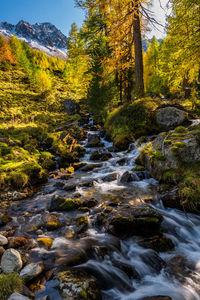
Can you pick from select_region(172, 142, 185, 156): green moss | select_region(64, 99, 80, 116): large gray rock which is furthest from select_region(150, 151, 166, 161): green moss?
select_region(64, 99, 80, 116): large gray rock

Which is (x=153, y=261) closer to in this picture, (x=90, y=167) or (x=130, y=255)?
(x=130, y=255)

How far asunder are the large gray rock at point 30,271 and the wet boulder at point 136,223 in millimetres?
2010

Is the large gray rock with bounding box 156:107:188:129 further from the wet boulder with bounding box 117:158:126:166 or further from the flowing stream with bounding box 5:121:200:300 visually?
the flowing stream with bounding box 5:121:200:300

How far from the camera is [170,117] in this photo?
419 inches

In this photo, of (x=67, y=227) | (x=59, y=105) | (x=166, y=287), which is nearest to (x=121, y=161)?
(x=67, y=227)

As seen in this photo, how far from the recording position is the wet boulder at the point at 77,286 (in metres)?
2.73

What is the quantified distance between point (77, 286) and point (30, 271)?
0.98 m

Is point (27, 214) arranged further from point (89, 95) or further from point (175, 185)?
point (89, 95)

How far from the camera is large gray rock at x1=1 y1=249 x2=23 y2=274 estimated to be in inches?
124

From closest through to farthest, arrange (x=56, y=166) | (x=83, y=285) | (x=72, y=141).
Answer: (x=83, y=285)
(x=56, y=166)
(x=72, y=141)

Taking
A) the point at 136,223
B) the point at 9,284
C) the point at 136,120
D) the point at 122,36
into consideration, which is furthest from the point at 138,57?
the point at 9,284

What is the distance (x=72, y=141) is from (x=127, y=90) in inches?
334

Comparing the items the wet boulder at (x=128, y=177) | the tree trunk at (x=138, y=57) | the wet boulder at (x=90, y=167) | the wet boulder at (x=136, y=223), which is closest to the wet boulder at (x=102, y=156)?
the wet boulder at (x=90, y=167)

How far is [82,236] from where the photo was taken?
468cm
